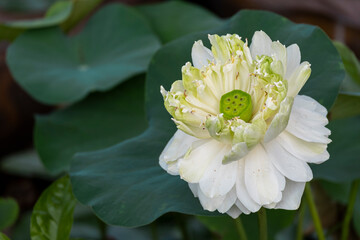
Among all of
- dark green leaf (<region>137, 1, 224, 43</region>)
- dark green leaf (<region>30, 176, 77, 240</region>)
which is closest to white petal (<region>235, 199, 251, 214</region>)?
dark green leaf (<region>30, 176, 77, 240</region>)

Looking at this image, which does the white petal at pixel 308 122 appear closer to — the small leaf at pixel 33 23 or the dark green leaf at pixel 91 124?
the dark green leaf at pixel 91 124

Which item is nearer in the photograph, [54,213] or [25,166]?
[54,213]

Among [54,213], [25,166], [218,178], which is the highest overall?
[218,178]

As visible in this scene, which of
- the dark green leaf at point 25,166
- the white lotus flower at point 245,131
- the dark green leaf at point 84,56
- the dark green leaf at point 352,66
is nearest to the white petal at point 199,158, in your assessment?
the white lotus flower at point 245,131

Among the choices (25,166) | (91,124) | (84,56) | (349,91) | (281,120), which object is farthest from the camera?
(25,166)

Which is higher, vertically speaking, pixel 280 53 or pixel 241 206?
pixel 280 53

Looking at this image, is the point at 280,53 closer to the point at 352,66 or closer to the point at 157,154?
the point at 157,154

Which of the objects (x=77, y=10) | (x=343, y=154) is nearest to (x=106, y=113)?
(x=77, y=10)
